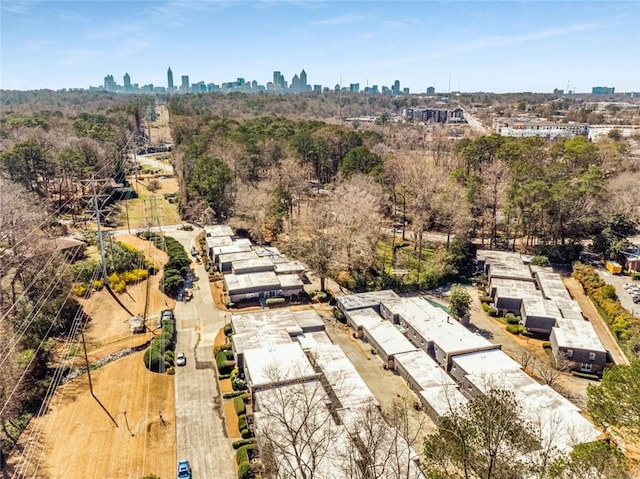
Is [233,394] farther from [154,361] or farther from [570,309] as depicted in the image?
[570,309]

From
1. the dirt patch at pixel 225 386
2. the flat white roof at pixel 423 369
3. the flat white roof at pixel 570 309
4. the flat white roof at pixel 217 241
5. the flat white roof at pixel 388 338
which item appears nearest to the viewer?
the flat white roof at pixel 423 369

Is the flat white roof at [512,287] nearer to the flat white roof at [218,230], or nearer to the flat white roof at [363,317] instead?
the flat white roof at [363,317]

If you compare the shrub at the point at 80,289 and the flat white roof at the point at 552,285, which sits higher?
the shrub at the point at 80,289

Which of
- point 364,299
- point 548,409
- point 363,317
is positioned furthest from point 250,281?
point 548,409

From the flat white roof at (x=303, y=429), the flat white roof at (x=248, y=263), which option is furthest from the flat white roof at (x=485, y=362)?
the flat white roof at (x=248, y=263)

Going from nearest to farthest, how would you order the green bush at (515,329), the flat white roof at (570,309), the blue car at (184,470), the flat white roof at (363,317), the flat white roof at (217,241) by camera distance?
the blue car at (184,470), the flat white roof at (363,317), the green bush at (515,329), the flat white roof at (570,309), the flat white roof at (217,241)

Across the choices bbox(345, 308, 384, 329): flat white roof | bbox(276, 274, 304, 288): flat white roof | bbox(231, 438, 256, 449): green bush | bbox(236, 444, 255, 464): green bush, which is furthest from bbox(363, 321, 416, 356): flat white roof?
bbox(236, 444, 255, 464): green bush

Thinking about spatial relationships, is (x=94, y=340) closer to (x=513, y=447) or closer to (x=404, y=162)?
(x=513, y=447)
